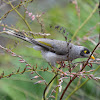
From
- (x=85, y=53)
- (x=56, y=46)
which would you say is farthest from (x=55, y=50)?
(x=85, y=53)

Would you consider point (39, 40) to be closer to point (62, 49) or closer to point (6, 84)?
point (62, 49)

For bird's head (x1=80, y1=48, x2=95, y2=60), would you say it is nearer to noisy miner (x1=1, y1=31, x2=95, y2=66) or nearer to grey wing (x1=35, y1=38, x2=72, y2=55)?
noisy miner (x1=1, y1=31, x2=95, y2=66)

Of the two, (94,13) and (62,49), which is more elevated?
(94,13)

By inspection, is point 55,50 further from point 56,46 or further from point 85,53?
point 85,53

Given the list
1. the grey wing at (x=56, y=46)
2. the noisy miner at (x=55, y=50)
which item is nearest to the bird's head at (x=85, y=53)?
the noisy miner at (x=55, y=50)

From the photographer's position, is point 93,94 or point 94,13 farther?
point 94,13

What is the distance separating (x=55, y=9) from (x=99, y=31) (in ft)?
4.31

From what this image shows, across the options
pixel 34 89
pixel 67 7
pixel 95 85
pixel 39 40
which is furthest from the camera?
pixel 67 7

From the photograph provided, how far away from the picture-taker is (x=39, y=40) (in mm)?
2434

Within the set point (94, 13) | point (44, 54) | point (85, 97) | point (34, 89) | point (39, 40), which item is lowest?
point (85, 97)

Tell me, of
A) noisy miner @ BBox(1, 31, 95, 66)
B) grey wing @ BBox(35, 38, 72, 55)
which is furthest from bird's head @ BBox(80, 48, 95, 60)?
grey wing @ BBox(35, 38, 72, 55)

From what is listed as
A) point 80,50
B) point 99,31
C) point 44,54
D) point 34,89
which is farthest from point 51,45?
point 99,31

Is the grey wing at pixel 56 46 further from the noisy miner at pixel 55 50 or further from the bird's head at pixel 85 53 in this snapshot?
the bird's head at pixel 85 53

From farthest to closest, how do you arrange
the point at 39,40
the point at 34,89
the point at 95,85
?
1. the point at 95,85
2. the point at 39,40
3. the point at 34,89
